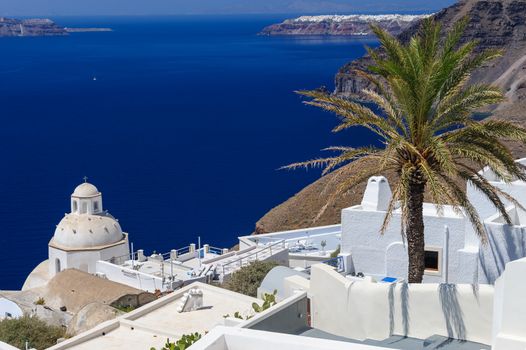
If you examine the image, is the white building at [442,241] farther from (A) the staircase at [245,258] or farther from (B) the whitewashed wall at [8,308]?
(B) the whitewashed wall at [8,308]

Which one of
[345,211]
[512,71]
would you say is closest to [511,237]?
[345,211]

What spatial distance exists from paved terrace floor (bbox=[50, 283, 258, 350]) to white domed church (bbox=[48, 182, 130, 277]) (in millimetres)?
20740

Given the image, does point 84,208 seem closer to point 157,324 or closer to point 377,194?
point 377,194

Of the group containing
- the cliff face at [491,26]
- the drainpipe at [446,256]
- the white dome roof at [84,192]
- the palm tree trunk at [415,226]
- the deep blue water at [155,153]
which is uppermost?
the cliff face at [491,26]

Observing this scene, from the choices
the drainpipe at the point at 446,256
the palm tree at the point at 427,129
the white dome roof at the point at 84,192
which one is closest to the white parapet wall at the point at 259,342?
the palm tree at the point at 427,129

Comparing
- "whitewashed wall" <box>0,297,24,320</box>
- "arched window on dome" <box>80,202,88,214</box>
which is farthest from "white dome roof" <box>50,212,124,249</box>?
"whitewashed wall" <box>0,297,24,320</box>

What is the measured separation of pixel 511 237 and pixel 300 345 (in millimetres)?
8664

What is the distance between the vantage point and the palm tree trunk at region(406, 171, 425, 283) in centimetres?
1243

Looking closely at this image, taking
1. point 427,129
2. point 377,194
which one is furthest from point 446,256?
point 427,129

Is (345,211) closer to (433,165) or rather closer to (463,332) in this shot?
(433,165)

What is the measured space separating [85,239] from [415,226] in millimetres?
26693

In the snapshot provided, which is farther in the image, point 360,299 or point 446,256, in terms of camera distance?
point 446,256

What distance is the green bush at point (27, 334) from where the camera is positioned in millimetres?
19625

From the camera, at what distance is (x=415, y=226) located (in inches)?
497
